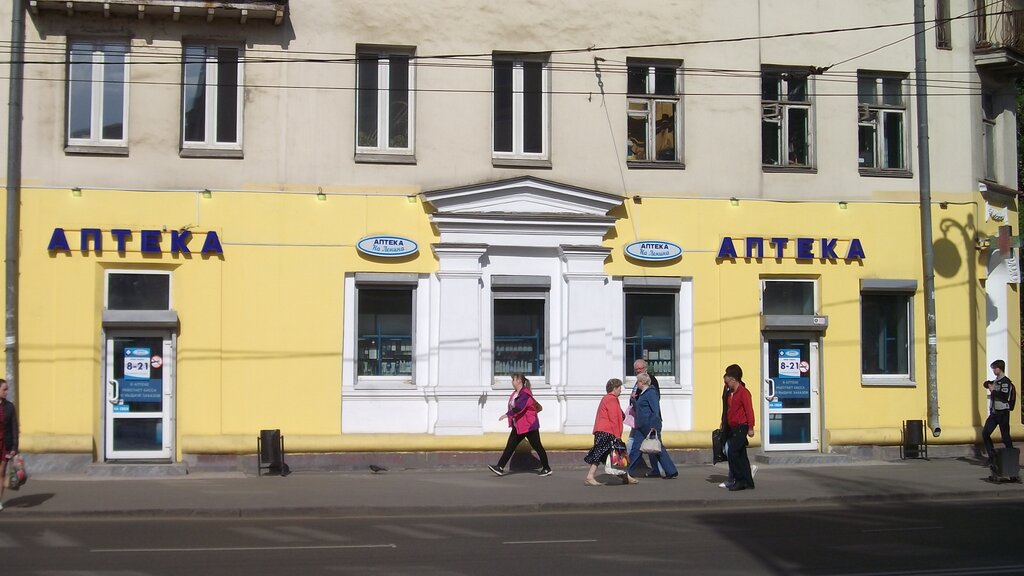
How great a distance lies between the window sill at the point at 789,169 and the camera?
20.5 metres

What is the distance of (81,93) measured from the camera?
60.6 ft

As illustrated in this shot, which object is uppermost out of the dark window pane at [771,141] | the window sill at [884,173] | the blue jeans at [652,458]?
the dark window pane at [771,141]

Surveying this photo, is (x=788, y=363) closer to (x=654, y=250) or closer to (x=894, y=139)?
(x=654, y=250)

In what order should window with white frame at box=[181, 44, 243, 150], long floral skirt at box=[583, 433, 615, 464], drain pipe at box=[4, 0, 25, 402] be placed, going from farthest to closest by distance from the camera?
window with white frame at box=[181, 44, 243, 150] < drain pipe at box=[4, 0, 25, 402] < long floral skirt at box=[583, 433, 615, 464]

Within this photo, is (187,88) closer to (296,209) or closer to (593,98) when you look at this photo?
(296,209)

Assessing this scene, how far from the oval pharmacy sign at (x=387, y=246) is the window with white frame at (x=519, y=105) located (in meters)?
2.37

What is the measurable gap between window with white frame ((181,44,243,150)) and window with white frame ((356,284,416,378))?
11.2 ft

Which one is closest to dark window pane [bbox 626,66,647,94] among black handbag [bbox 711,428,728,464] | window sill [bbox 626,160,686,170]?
window sill [bbox 626,160,686,170]

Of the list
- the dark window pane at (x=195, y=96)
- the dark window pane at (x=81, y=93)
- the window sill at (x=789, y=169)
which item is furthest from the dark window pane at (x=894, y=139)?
the dark window pane at (x=81, y=93)

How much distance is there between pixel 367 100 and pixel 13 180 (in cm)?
589

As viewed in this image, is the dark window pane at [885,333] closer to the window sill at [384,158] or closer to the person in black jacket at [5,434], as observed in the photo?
the window sill at [384,158]

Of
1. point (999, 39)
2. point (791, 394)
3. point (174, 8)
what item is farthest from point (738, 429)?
point (174, 8)

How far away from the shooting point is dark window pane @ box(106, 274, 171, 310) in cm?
1839

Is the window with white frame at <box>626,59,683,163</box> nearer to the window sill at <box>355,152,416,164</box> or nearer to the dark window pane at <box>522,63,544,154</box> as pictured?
the dark window pane at <box>522,63,544,154</box>
